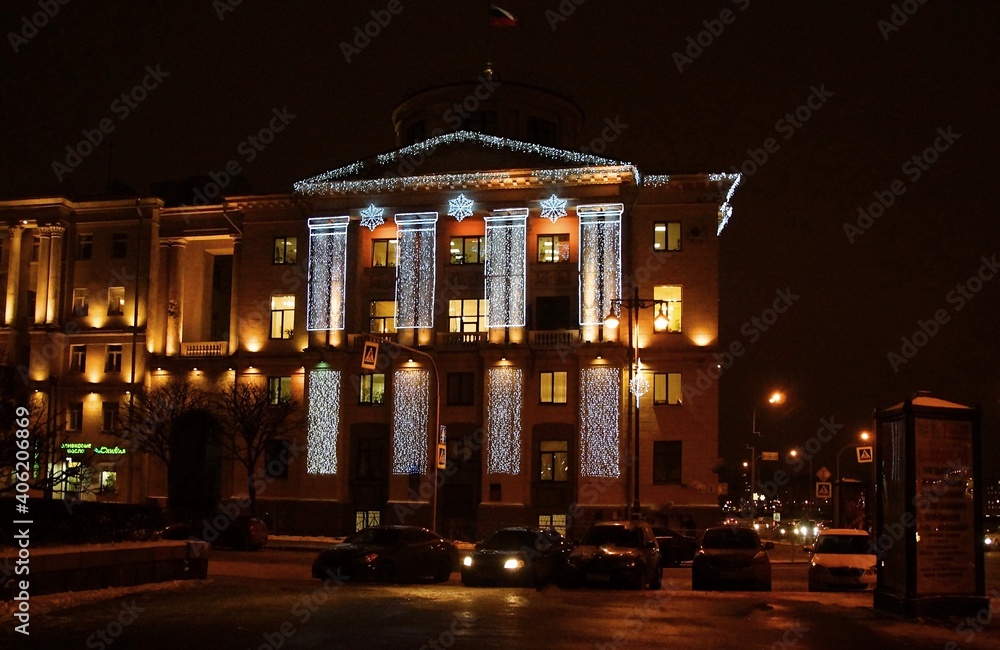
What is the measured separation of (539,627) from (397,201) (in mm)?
41934

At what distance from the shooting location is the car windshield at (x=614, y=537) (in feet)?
84.5

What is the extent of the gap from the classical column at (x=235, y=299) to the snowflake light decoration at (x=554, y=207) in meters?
17.4

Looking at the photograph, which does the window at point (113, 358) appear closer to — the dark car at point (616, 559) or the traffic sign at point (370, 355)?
the traffic sign at point (370, 355)

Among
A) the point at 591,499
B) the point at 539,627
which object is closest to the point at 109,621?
the point at 539,627

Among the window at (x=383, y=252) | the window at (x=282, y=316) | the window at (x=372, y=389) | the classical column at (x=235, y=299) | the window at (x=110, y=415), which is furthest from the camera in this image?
the window at (x=110, y=415)

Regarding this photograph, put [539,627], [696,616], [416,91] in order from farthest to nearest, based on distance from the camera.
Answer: [416,91], [696,616], [539,627]

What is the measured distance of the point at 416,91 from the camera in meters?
62.2

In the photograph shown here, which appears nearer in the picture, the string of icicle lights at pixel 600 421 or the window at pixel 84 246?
the string of icicle lights at pixel 600 421

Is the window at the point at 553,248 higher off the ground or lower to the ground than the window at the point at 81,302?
higher

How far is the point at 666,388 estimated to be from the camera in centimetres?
5191

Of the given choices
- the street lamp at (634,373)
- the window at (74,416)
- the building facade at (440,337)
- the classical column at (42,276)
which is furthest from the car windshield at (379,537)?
the classical column at (42,276)

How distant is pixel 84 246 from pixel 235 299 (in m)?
10.4

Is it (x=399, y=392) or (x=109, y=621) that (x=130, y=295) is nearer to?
(x=399, y=392)

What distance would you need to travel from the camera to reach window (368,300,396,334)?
182 feet
